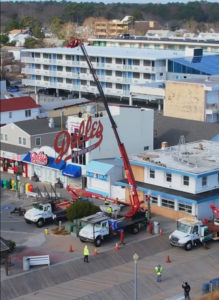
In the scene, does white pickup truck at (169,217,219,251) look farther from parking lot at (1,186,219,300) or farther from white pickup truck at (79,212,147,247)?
white pickup truck at (79,212,147,247)

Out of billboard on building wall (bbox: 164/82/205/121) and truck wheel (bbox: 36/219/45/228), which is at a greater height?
billboard on building wall (bbox: 164/82/205/121)

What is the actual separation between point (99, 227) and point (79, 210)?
219cm

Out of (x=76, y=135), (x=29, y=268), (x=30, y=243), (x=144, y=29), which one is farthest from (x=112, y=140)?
(x=144, y=29)

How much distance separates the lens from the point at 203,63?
63250mm

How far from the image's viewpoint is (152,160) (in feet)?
106

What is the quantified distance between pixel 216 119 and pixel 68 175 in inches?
704

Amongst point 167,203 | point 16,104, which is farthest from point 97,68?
point 167,203

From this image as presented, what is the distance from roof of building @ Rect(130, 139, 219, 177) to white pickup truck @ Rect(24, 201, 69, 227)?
4792 mm

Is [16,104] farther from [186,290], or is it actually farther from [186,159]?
[186,290]

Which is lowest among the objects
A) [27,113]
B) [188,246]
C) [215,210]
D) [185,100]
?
[188,246]

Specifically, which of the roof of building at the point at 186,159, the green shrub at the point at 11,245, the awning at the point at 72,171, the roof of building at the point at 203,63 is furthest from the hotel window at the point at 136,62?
the green shrub at the point at 11,245

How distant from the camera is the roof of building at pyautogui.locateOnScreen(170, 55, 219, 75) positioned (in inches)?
2408

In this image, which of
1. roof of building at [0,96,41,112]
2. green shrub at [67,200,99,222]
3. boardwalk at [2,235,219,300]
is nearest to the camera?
boardwalk at [2,235,219,300]

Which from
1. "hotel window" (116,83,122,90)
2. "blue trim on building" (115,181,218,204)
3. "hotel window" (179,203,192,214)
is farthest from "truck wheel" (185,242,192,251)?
"hotel window" (116,83,122,90)
